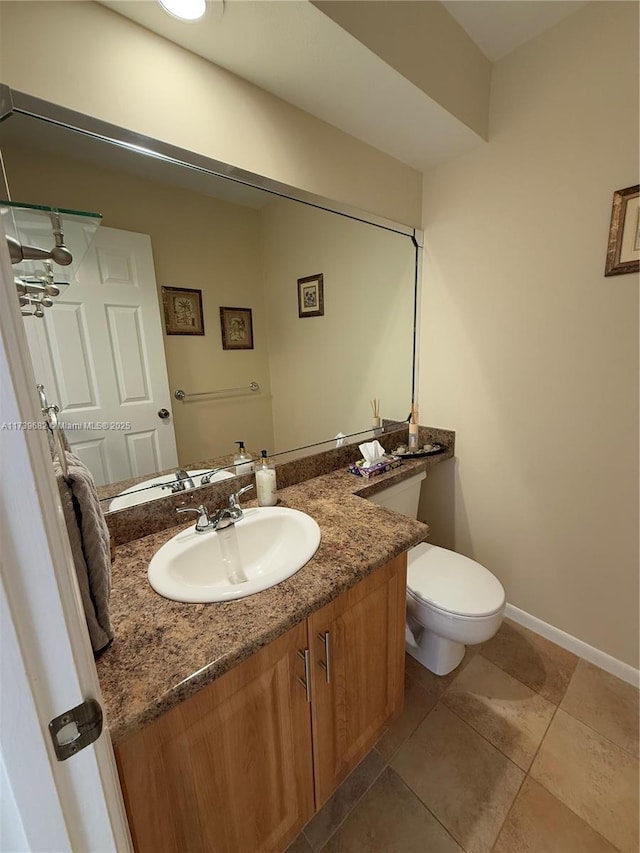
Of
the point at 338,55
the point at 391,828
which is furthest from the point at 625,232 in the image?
the point at 391,828

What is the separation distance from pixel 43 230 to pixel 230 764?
1.20 m

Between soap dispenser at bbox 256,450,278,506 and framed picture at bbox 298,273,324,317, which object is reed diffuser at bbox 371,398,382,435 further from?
soap dispenser at bbox 256,450,278,506

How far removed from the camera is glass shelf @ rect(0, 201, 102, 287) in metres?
0.66

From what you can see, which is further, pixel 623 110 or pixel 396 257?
pixel 396 257

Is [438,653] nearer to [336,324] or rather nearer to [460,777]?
[460,777]

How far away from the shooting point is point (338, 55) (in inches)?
40.1

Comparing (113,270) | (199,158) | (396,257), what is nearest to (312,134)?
(199,158)

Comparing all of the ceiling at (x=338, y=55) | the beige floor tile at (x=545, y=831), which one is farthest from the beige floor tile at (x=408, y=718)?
the ceiling at (x=338, y=55)

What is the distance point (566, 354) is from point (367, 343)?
2.84 feet

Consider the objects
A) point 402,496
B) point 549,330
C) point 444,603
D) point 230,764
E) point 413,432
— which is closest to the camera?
point 230,764

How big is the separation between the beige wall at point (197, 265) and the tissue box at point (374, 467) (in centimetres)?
43

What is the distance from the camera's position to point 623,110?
3.80ft

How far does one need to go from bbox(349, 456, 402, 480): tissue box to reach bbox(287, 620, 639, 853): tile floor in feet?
2.83

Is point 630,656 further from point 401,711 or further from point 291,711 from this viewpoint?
point 291,711
